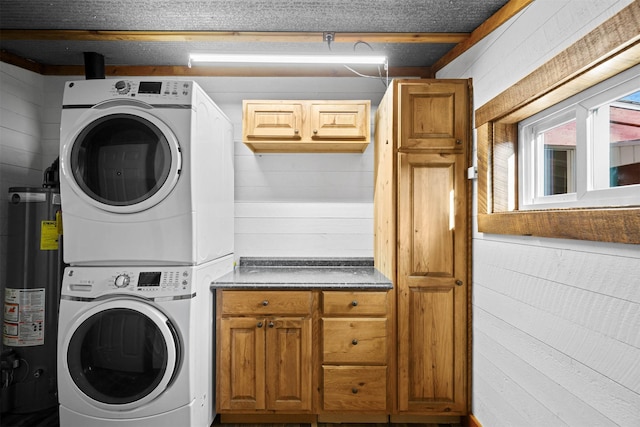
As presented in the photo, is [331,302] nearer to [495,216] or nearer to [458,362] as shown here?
[458,362]

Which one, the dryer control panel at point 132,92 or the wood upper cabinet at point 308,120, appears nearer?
the dryer control panel at point 132,92

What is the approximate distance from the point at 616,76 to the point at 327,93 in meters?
2.01

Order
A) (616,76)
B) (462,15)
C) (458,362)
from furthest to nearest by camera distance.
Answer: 1. (458,362)
2. (462,15)
3. (616,76)

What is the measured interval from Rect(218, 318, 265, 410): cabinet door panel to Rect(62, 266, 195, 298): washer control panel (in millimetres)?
483

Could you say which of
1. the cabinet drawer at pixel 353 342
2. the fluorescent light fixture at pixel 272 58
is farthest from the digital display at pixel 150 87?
the cabinet drawer at pixel 353 342

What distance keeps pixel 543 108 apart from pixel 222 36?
192 centimetres

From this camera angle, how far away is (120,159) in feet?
6.66

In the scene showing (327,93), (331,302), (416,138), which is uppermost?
(327,93)

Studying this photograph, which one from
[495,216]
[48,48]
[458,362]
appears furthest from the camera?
[48,48]

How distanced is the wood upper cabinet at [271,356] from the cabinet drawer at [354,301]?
124 millimetres

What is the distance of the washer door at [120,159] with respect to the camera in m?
2.01

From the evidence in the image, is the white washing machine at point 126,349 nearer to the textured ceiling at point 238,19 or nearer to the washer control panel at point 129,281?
the washer control panel at point 129,281

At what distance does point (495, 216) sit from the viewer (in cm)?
201

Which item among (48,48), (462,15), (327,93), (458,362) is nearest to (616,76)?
(462,15)
